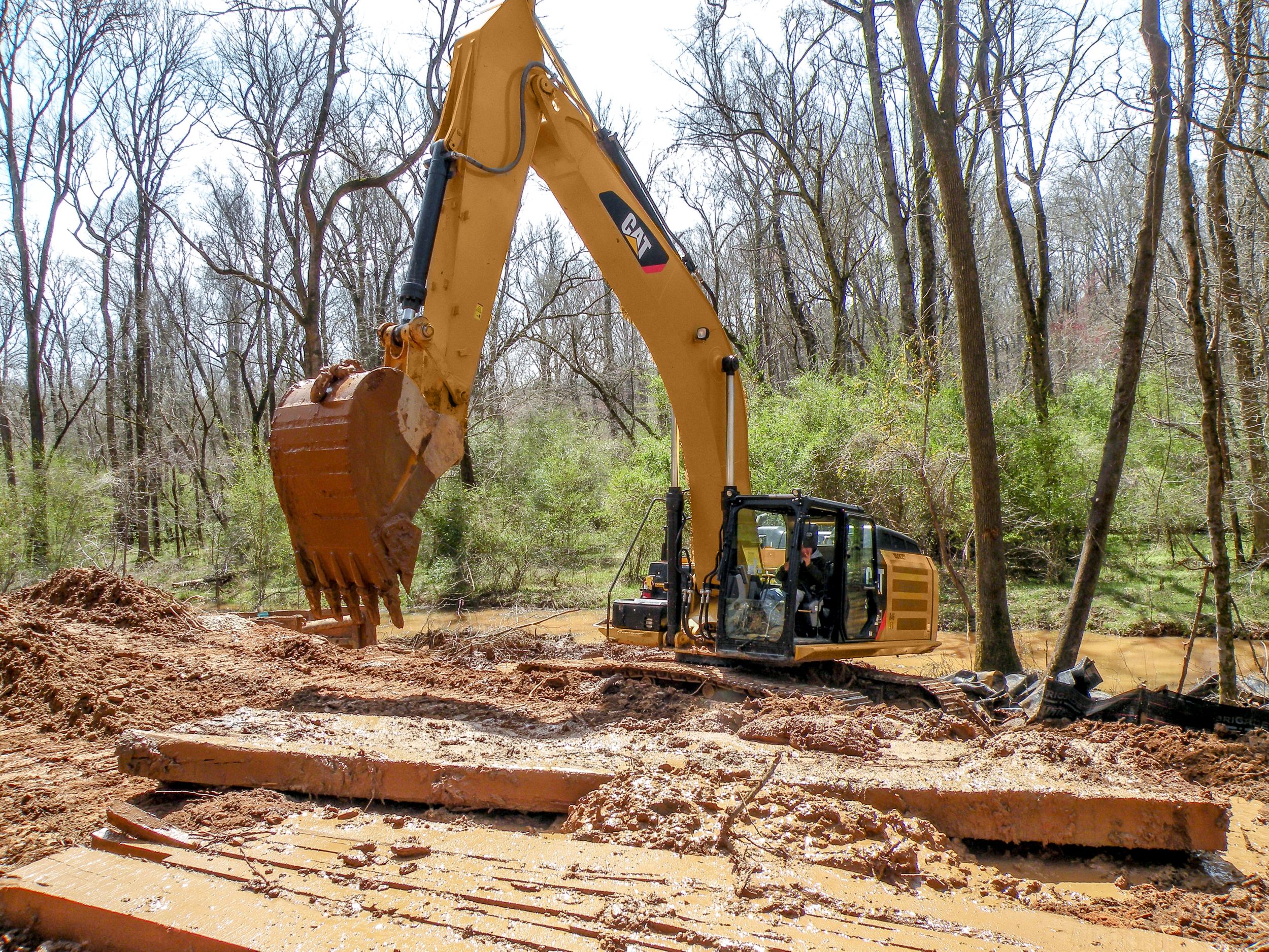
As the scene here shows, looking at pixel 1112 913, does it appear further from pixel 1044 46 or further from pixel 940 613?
pixel 1044 46

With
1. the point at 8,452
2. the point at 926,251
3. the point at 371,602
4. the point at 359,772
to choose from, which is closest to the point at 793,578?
the point at 371,602

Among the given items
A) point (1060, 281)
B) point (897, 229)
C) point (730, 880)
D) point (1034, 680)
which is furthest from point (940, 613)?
point (1060, 281)

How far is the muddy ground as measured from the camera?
11.9 feet

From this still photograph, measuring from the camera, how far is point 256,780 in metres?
4.55

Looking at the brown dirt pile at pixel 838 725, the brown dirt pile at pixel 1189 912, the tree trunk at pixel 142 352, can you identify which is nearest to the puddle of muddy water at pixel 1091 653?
the brown dirt pile at pixel 838 725

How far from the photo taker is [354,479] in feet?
15.2

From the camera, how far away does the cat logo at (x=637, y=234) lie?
704cm

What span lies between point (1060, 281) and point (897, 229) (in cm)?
2905

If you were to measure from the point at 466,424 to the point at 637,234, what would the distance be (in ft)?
8.61

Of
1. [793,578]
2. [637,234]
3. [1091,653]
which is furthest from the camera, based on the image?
[1091,653]

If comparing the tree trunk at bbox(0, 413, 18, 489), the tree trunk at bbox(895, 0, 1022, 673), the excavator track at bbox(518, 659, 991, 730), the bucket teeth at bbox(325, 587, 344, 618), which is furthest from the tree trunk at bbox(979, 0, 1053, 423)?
the tree trunk at bbox(0, 413, 18, 489)

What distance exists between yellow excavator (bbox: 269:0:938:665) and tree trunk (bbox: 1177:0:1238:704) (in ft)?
8.11

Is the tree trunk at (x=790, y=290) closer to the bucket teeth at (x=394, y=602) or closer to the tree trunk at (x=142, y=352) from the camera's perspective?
the bucket teeth at (x=394, y=602)

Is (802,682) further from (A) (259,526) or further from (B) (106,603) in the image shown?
(A) (259,526)
